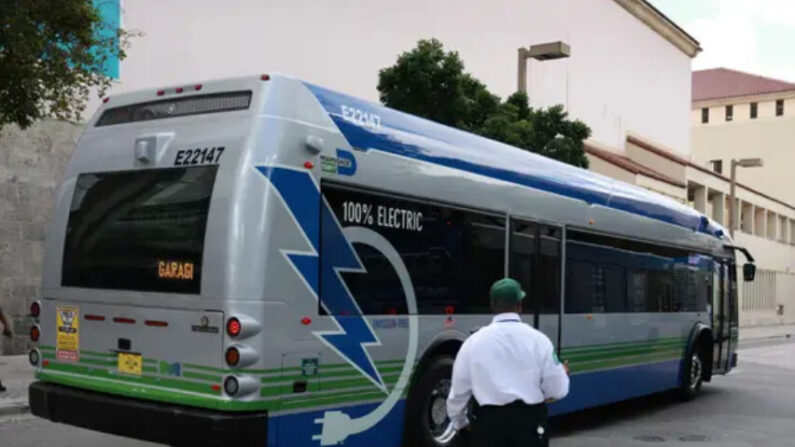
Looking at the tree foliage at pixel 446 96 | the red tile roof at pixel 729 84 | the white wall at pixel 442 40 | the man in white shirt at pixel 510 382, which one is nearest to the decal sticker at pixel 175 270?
the man in white shirt at pixel 510 382

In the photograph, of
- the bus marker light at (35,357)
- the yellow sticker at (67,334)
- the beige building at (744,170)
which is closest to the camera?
the yellow sticker at (67,334)

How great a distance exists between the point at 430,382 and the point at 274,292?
2.12m

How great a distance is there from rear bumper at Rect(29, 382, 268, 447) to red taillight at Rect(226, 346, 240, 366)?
35 cm

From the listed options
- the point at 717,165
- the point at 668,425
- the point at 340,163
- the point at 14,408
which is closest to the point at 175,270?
the point at 340,163

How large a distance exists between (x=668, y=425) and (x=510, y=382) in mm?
7052

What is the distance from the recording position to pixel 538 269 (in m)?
9.14

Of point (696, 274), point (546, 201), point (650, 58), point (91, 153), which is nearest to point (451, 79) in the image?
point (696, 274)

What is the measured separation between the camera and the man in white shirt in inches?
181

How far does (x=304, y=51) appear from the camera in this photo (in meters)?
21.4

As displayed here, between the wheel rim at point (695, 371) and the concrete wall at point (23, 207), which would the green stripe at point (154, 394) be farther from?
the concrete wall at point (23, 207)

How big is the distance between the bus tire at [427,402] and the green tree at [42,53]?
574 centimetres

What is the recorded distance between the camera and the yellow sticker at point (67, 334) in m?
6.96

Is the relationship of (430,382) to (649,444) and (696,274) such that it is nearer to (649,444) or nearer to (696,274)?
(649,444)

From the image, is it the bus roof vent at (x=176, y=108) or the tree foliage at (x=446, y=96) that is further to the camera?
the tree foliage at (x=446, y=96)
